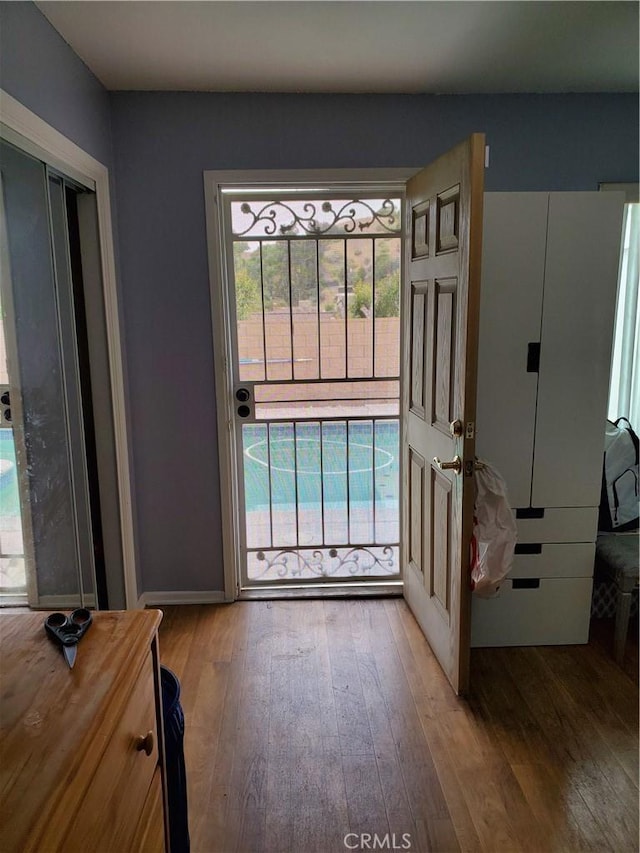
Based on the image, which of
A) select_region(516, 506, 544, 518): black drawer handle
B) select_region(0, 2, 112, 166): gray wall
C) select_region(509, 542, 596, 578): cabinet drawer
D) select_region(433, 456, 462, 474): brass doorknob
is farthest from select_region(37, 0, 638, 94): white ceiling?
select_region(509, 542, 596, 578): cabinet drawer

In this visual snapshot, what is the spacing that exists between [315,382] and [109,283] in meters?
1.06

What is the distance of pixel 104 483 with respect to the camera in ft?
8.53

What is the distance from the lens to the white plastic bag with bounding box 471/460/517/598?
83.4 inches

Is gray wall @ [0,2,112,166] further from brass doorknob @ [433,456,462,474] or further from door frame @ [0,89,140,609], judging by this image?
brass doorknob @ [433,456,462,474]

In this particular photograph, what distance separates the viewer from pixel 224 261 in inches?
110

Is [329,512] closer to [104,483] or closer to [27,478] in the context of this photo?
[104,483]

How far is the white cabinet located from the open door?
200mm

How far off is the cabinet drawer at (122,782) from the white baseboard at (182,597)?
179 cm

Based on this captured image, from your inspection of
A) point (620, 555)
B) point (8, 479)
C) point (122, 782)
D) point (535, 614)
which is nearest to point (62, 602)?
point (8, 479)

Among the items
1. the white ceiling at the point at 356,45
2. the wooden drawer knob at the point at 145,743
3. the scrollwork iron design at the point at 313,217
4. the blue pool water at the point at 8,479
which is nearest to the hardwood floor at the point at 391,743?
the wooden drawer knob at the point at 145,743

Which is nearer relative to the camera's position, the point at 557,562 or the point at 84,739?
the point at 84,739

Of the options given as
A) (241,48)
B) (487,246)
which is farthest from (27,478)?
(487,246)

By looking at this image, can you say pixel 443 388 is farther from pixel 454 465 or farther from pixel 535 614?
pixel 535 614

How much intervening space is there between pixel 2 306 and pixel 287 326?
1393 mm
